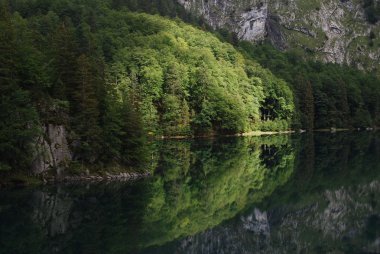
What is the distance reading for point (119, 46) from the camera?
5507 inches

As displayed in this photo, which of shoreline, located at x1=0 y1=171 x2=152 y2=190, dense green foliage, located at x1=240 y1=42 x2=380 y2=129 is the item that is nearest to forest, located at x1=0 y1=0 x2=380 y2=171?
dense green foliage, located at x1=240 y1=42 x2=380 y2=129

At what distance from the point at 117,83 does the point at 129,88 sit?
18.5 feet

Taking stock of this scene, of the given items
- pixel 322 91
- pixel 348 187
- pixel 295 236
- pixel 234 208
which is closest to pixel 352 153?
pixel 348 187

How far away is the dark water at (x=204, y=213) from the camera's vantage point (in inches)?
1231

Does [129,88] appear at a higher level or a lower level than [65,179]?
higher

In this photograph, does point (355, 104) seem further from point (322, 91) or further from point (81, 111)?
point (81, 111)

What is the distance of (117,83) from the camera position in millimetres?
124438

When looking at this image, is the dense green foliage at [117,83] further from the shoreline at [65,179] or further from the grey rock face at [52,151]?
the shoreline at [65,179]

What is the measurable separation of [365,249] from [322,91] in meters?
160

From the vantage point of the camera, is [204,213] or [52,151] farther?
[52,151]

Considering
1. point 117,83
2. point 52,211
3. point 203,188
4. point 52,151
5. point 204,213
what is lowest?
point 52,211

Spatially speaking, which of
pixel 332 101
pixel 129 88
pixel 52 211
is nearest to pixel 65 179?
pixel 52 211

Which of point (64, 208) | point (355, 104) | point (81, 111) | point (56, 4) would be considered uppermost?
point (56, 4)

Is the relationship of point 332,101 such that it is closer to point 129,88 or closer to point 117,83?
point 117,83
